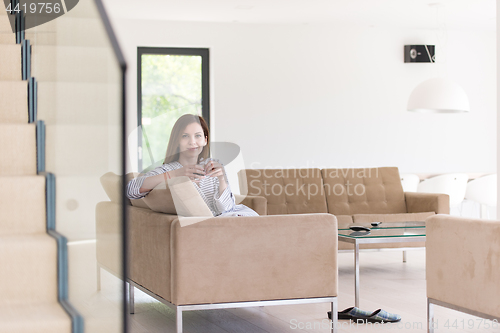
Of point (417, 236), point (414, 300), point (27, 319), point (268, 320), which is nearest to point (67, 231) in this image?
point (27, 319)

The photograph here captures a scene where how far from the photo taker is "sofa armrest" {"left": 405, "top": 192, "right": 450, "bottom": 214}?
496 centimetres

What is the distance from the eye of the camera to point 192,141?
302 cm

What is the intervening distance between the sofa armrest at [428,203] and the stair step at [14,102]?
3.67 m

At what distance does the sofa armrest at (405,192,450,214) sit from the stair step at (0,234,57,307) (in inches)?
151

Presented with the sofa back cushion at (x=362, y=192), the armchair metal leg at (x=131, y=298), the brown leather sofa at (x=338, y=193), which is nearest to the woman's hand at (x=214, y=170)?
the armchair metal leg at (x=131, y=298)

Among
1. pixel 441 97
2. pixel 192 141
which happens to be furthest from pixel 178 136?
pixel 441 97

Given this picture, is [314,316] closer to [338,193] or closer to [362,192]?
[338,193]

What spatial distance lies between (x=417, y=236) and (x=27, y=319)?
2.34 metres

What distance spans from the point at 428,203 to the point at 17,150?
3.79m

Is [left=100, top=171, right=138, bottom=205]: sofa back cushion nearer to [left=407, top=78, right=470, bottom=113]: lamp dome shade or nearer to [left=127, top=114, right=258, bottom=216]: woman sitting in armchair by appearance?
[left=127, top=114, right=258, bottom=216]: woman sitting in armchair

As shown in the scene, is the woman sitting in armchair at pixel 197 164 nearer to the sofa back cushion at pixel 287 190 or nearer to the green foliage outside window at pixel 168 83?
the sofa back cushion at pixel 287 190

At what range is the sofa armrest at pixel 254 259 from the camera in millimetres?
2455

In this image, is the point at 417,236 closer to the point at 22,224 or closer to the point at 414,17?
the point at 22,224

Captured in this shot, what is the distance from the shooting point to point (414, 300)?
3574 mm
